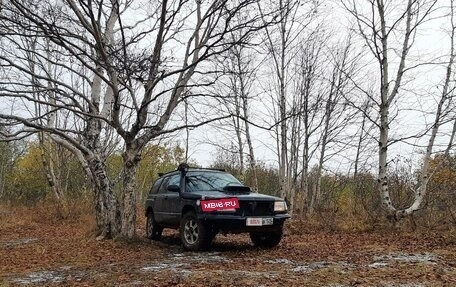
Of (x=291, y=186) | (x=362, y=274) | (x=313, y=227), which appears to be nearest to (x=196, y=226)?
(x=362, y=274)

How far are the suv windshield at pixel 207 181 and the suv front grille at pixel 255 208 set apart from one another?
1.06 metres

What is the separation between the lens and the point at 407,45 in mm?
12812

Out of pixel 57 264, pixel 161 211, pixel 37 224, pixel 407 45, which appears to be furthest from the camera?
pixel 37 224

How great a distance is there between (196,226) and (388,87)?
747 cm

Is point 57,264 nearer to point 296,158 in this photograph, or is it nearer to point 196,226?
point 196,226

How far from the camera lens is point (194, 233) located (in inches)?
358

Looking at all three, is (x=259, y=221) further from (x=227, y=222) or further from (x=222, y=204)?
(x=222, y=204)

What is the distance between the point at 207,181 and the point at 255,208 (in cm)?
162

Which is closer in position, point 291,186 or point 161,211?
point 161,211

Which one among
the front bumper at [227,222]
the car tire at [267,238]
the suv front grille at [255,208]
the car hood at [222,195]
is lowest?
the car tire at [267,238]

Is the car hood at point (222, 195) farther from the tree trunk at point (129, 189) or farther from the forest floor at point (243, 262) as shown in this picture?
the tree trunk at point (129, 189)

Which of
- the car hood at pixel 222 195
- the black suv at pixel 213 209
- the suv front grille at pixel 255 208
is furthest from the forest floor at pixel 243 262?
the car hood at pixel 222 195

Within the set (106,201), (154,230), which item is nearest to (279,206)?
(154,230)

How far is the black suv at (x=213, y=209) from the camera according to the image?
8656 millimetres
